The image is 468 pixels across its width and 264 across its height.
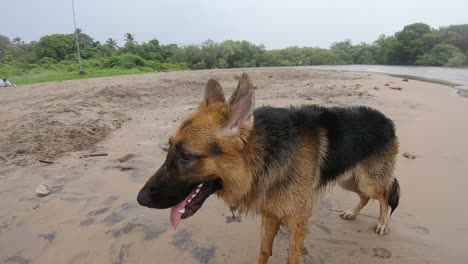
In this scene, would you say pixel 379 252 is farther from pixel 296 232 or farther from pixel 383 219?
pixel 296 232

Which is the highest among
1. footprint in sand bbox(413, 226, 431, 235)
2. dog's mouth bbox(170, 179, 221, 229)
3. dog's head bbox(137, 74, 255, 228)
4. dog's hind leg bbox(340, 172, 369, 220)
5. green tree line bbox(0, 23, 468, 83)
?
green tree line bbox(0, 23, 468, 83)

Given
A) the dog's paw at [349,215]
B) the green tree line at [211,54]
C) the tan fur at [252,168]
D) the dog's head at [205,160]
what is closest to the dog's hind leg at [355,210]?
the dog's paw at [349,215]

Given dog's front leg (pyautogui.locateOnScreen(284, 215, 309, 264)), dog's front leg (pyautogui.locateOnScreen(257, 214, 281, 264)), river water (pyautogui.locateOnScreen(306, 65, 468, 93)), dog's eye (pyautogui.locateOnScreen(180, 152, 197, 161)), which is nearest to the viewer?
dog's eye (pyautogui.locateOnScreen(180, 152, 197, 161))

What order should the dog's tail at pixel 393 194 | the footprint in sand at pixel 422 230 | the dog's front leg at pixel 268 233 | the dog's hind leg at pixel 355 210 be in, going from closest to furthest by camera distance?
the dog's front leg at pixel 268 233
the footprint in sand at pixel 422 230
the dog's tail at pixel 393 194
the dog's hind leg at pixel 355 210

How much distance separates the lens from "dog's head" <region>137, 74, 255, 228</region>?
225 centimetres

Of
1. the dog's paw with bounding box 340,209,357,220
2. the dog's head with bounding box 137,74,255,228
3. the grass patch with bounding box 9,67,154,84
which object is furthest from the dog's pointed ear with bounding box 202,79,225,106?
the grass patch with bounding box 9,67,154,84

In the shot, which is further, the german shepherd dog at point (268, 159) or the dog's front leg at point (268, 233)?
the dog's front leg at point (268, 233)

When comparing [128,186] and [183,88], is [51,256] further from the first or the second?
[183,88]

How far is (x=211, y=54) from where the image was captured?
57.7 m

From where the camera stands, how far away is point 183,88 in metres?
15.7

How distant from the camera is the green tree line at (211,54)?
40250 millimetres

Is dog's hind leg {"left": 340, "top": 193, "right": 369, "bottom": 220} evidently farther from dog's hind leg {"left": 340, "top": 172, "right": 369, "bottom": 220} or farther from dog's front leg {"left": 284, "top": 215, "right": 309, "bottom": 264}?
dog's front leg {"left": 284, "top": 215, "right": 309, "bottom": 264}

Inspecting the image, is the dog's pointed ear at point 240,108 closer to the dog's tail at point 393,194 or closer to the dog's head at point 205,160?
the dog's head at point 205,160

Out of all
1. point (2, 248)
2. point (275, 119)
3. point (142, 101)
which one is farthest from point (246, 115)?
point (142, 101)
